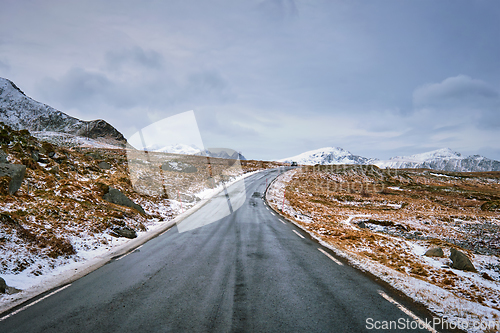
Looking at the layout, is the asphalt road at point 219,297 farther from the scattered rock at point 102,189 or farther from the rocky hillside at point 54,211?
the scattered rock at point 102,189

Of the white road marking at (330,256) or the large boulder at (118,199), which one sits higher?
the large boulder at (118,199)

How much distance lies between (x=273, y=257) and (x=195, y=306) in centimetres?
370

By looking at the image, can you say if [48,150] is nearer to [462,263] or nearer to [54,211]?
[54,211]

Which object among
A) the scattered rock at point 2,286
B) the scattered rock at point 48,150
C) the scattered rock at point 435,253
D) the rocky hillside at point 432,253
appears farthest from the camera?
the scattered rock at point 48,150

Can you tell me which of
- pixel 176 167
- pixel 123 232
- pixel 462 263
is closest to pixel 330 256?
pixel 462 263

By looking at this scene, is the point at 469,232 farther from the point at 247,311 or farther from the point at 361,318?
the point at 247,311

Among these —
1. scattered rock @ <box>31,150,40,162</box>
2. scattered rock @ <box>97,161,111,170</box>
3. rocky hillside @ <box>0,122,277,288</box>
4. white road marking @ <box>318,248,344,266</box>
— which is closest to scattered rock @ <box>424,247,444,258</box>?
white road marking @ <box>318,248,344,266</box>

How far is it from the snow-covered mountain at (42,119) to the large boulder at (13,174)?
483 ft

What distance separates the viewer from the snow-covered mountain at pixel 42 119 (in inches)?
5541

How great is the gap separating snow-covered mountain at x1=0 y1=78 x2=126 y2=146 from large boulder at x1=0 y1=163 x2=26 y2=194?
5791 inches

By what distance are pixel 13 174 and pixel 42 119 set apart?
19279 cm

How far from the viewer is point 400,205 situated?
28188mm

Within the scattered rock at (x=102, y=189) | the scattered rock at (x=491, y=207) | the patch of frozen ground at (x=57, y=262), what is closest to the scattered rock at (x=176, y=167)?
the scattered rock at (x=102, y=189)

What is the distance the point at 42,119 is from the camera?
149250 mm
